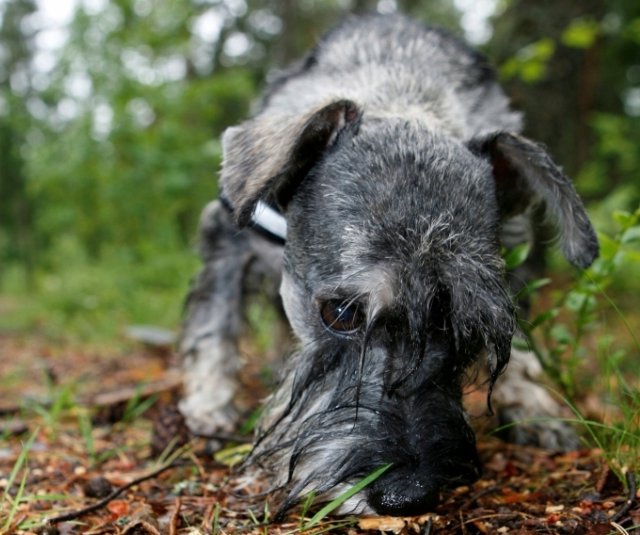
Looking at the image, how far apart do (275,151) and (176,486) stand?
139cm

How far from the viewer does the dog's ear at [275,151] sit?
2.60 metres

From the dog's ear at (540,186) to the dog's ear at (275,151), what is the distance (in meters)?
0.61

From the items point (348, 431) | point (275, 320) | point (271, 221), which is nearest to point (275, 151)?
point (271, 221)

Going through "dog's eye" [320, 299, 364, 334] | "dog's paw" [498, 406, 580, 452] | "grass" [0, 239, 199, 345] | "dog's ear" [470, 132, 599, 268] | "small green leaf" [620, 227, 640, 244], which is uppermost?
"dog's ear" [470, 132, 599, 268]

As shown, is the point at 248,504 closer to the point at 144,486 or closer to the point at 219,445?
the point at 144,486

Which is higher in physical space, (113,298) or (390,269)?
(390,269)

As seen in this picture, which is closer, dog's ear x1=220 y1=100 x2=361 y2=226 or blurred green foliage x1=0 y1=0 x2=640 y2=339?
dog's ear x1=220 y1=100 x2=361 y2=226

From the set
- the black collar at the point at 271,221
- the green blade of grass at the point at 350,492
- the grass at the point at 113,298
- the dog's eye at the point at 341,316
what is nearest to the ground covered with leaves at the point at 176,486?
the green blade of grass at the point at 350,492

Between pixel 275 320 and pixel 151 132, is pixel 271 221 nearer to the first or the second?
pixel 275 320

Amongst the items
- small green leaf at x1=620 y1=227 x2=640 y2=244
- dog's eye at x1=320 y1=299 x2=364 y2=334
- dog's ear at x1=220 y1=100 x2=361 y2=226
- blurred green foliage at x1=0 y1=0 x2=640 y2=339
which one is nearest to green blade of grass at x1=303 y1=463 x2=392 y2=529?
dog's eye at x1=320 y1=299 x2=364 y2=334

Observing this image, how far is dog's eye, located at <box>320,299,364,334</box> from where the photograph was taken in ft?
8.16

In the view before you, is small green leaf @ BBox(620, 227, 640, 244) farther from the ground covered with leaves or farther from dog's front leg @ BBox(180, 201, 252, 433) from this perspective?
dog's front leg @ BBox(180, 201, 252, 433)

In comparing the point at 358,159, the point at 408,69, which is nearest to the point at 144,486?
the point at 358,159

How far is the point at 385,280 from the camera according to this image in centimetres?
231
